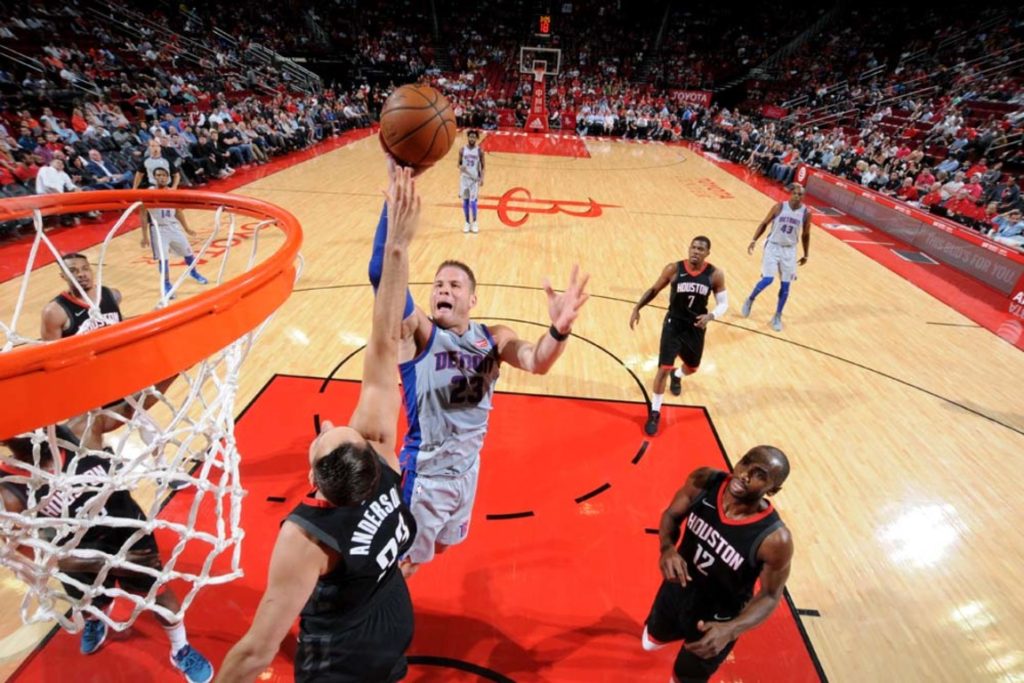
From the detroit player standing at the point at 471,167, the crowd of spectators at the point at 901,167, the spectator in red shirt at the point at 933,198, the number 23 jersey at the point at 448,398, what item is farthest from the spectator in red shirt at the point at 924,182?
the number 23 jersey at the point at 448,398

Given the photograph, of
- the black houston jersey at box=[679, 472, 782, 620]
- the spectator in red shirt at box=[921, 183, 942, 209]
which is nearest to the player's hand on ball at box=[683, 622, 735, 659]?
the black houston jersey at box=[679, 472, 782, 620]

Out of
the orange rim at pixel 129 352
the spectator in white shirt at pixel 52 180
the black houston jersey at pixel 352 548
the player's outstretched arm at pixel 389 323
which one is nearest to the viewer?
the orange rim at pixel 129 352

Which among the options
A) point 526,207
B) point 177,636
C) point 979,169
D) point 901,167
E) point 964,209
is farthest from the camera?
point 901,167

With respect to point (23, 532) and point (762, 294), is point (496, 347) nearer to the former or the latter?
point (23, 532)

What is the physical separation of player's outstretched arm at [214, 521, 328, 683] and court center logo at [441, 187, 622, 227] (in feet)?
30.8

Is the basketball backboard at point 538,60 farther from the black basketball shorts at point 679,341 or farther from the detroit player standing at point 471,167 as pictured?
the black basketball shorts at point 679,341

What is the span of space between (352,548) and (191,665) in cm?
177

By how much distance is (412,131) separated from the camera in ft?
9.61

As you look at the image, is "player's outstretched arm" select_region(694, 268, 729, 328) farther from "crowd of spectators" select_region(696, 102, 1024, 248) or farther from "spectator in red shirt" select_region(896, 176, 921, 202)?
"spectator in red shirt" select_region(896, 176, 921, 202)

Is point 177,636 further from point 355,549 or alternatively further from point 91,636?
point 355,549

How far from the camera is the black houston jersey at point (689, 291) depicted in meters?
4.64

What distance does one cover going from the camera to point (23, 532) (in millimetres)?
1901

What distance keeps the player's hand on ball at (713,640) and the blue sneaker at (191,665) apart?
237 centimetres

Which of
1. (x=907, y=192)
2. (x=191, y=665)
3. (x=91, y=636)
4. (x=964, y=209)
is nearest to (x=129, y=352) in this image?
(x=191, y=665)
